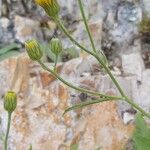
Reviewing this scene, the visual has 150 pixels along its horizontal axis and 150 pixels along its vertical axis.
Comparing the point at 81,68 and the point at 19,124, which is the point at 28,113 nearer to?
the point at 19,124

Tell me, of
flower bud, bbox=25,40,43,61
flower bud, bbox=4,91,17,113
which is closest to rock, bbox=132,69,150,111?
flower bud, bbox=4,91,17,113

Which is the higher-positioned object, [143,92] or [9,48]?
[9,48]

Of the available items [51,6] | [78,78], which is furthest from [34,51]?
[78,78]

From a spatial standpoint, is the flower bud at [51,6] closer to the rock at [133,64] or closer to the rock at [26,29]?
the rock at [133,64]

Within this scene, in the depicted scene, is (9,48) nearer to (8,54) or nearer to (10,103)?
(8,54)

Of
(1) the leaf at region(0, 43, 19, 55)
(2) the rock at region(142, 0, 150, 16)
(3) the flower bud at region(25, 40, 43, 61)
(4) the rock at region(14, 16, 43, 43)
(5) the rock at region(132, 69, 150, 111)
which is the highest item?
(2) the rock at region(142, 0, 150, 16)

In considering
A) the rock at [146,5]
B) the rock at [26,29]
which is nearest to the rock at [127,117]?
the rock at [146,5]

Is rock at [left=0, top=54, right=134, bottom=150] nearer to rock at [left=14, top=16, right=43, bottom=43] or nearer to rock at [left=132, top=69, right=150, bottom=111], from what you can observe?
rock at [left=132, top=69, right=150, bottom=111]
